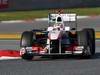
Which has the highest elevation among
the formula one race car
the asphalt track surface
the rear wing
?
the rear wing

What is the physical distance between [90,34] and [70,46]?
68cm

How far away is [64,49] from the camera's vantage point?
13.1 m

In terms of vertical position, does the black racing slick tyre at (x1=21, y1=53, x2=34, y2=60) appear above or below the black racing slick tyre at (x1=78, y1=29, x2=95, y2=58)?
below

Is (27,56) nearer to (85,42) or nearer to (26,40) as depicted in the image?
(26,40)

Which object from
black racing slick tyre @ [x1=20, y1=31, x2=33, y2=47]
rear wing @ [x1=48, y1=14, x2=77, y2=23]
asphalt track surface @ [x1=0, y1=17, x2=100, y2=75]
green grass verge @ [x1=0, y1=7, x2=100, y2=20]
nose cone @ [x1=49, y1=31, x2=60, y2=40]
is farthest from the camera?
green grass verge @ [x1=0, y1=7, x2=100, y2=20]

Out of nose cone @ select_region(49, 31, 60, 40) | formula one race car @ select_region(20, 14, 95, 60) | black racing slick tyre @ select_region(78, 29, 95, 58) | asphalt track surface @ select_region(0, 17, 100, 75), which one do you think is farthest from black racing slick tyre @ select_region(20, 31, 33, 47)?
black racing slick tyre @ select_region(78, 29, 95, 58)

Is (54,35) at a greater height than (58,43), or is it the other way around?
(54,35)

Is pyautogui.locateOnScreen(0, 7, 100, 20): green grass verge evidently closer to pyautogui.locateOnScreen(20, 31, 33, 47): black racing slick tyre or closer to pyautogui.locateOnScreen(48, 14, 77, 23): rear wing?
pyautogui.locateOnScreen(48, 14, 77, 23): rear wing

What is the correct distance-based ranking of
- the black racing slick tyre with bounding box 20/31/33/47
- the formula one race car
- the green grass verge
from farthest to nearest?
the green grass verge < the black racing slick tyre with bounding box 20/31/33/47 < the formula one race car
